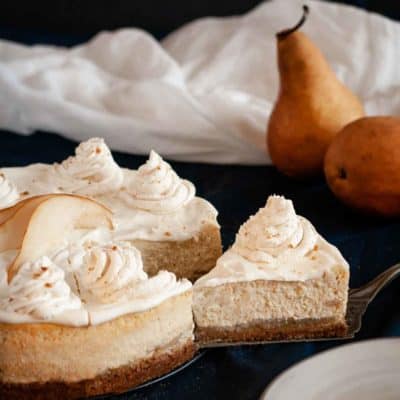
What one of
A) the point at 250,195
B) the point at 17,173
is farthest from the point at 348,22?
the point at 17,173

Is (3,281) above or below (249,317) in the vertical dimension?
above

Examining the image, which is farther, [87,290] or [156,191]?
[156,191]

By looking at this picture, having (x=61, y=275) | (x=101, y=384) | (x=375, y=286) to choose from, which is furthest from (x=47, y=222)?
(x=375, y=286)

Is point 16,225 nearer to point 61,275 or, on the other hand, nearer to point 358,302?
point 61,275

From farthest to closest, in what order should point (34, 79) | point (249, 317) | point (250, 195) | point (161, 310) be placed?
point (34, 79), point (250, 195), point (249, 317), point (161, 310)

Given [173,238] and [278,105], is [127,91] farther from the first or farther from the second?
[173,238]
